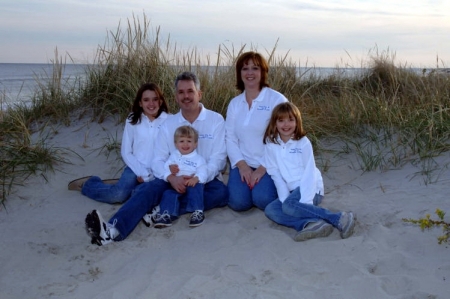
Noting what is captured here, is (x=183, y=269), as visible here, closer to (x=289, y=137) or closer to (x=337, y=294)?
(x=337, y=294)

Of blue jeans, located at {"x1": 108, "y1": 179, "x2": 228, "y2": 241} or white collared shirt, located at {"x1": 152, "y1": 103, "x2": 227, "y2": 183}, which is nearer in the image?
blue jeans, located at {"x1": 108, "y1": 179, "x2": 228, "y2": 241}

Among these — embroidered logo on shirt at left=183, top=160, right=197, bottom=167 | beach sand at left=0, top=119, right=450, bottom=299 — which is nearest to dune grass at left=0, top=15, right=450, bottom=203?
beach sand at left=0, top=119, right=450, bottom=299

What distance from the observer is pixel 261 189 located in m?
4.72

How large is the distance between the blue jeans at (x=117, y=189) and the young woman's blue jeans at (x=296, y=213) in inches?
54.4

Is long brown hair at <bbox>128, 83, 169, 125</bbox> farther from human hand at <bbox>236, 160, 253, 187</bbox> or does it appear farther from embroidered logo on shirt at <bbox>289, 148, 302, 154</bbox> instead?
embroidered logo on shirt at <bbox>289, 148, 302, 154</bbox>

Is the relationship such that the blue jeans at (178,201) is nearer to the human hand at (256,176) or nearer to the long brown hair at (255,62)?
the human hand at (256,176)

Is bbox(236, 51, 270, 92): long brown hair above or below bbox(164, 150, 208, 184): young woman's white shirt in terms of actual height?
above

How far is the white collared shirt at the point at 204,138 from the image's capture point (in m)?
4.99

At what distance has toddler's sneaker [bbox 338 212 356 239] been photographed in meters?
4.02

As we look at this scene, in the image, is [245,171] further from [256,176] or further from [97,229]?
[97,229]

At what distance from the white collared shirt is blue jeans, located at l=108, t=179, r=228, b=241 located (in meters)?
0.16

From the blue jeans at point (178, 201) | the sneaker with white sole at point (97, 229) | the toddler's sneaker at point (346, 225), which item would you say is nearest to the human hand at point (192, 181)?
the blue jeans at point (178, 201)

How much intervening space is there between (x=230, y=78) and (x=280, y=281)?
3884 millimetres

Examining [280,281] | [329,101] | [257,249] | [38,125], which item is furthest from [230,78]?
[280,281]
